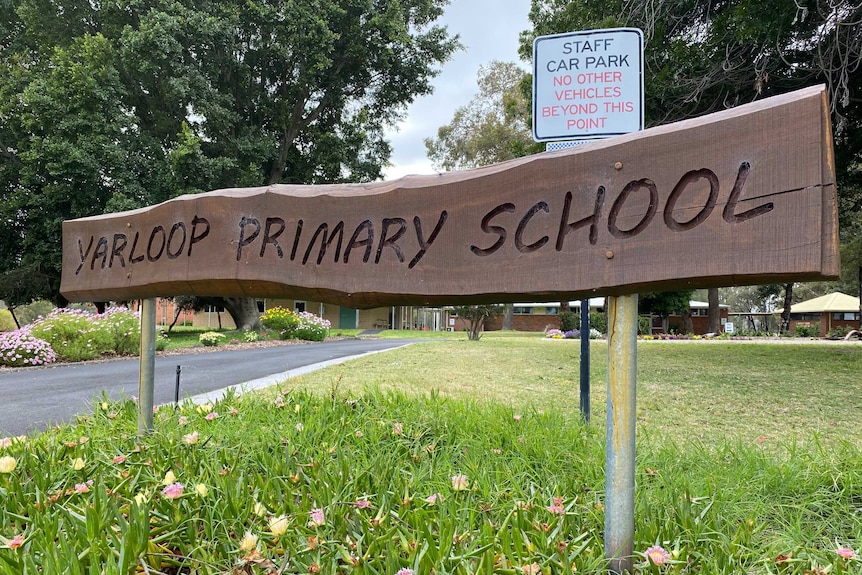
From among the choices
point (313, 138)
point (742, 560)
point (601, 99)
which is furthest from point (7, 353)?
point (313, 138)

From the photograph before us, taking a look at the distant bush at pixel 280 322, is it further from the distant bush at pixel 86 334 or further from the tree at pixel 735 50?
the tree at pixel 735 50

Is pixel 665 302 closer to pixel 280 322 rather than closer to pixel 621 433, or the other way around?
pixel 280 322

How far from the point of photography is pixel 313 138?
57.6 ft

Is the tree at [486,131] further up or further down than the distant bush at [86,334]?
further up

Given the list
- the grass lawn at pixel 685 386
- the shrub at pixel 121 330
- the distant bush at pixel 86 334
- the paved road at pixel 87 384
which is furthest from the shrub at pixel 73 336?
the grass lawn at pixel 685 386

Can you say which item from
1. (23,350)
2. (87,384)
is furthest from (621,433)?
(23,350)

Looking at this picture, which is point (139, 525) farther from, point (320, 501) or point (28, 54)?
point (28, 54)

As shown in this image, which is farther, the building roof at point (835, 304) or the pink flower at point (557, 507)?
the building roof at point (835, 304)

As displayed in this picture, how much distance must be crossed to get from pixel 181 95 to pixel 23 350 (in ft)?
25.3

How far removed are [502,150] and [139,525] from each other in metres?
23.0

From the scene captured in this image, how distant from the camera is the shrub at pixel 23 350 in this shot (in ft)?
27.0

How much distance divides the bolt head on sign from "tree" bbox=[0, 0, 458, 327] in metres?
12.1

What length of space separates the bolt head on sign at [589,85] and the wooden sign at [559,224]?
1543 mm

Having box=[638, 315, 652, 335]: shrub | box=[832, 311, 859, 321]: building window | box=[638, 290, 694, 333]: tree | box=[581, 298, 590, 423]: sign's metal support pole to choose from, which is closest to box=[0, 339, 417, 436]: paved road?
box=[581, 298, 590, 423]: sign's metal support pole
